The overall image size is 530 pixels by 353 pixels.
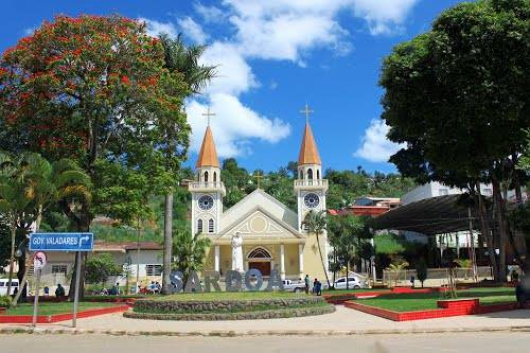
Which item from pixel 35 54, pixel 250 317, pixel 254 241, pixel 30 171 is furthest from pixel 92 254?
pixel 250 317

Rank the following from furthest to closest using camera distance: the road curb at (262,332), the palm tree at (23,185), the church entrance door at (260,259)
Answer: the church entrance door at (260,259) → the palm tree at (23,185) → the road curb at (262,332)

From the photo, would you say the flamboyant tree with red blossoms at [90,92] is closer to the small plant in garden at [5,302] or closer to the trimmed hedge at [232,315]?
the small plant in garden at [5,302]

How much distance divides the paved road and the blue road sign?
252 cm

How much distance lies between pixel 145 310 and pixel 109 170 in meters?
7.92

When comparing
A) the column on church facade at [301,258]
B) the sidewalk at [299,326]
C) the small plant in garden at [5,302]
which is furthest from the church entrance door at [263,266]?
the sidewalk at [299,326]

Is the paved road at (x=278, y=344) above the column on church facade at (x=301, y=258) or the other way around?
the other way around

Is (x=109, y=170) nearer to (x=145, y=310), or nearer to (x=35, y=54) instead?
(x=35, y=54)

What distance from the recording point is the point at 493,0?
789 inches

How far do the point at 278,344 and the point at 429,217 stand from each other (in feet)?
117

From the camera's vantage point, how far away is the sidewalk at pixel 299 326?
1242cm

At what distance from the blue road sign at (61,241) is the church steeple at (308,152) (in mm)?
44419

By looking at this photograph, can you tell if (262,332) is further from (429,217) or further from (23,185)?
(429,217)

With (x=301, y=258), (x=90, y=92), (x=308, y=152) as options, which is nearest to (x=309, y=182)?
(x=308, y=152)

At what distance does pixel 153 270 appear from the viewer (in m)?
53.3
